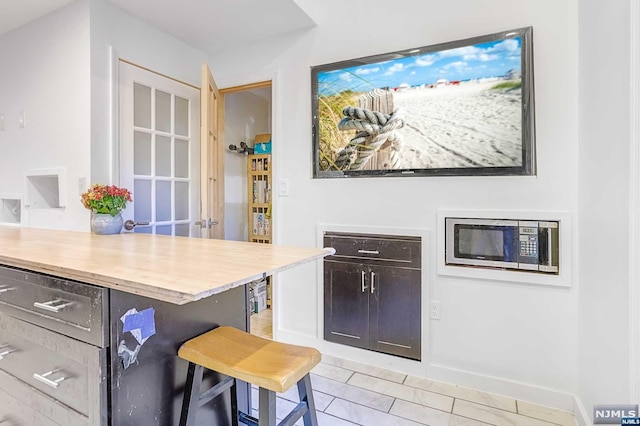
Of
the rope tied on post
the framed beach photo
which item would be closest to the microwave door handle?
the framed beach photo

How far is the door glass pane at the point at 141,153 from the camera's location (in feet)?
7.90

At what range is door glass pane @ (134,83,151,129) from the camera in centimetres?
239

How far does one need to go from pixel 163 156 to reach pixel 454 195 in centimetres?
218

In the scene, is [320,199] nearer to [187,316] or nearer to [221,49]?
[187,316]

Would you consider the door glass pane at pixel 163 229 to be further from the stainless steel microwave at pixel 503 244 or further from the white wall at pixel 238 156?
the stainless steel microwave at pixel 503 244

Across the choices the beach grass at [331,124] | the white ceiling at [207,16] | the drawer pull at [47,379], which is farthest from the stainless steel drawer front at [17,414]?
the white ceiling at [207,16]

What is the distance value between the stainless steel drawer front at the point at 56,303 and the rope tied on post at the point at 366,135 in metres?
1.69

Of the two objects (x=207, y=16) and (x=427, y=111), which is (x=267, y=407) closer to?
(x=427, y=111)

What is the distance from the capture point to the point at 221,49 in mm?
2814

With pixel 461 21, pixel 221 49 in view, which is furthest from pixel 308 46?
pixel 461 21

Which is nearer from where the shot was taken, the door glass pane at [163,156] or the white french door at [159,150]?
the white french door at [159,150]

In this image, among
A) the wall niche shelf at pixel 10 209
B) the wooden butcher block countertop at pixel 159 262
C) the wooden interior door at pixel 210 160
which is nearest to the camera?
the wooden butcher block countertop at pixel 159 262

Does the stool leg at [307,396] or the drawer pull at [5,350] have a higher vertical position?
the drawer pull at [5,350]

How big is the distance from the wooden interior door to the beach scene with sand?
0.78 metres
